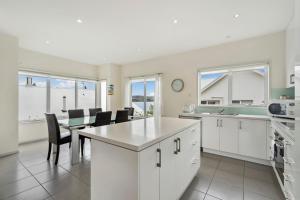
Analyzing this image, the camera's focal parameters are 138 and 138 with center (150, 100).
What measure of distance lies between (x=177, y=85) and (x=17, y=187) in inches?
161

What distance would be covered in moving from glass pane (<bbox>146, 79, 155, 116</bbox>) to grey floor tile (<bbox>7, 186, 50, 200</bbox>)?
12.0ft

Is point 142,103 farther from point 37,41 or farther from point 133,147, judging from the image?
point 133,147

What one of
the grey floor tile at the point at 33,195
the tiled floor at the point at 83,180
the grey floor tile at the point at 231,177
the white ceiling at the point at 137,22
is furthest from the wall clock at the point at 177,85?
the grey floor tile at the point at 33,195

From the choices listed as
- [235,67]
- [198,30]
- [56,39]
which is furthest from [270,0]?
[56,39]

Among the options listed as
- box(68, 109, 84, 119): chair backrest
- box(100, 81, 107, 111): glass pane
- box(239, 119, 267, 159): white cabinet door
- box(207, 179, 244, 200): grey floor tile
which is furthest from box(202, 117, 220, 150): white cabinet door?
box(100, 81, 107, 111): glass pane

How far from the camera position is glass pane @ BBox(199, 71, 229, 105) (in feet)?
12.5

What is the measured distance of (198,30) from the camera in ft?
9.72

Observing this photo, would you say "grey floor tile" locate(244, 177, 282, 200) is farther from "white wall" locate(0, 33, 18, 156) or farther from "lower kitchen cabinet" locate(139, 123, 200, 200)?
"white wall" locate(0, 33, 18, 156)

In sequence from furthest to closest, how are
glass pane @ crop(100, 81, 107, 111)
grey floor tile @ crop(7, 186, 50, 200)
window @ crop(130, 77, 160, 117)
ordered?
glass pane @ crop(100, 81, 107, 111) < window @ crop(130, 77, 160, 117) < grey floor tile @ crop(7, 186, 50, 200)

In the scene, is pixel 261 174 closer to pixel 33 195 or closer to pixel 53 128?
pixel 33 195

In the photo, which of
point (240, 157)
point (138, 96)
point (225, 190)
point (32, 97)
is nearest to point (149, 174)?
point (225, 190)

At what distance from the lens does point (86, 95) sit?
5738 mm

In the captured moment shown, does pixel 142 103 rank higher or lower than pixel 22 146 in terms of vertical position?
higher

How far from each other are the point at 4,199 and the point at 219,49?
16.2 ft
